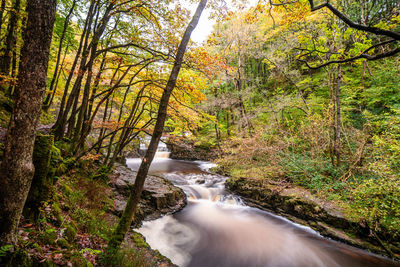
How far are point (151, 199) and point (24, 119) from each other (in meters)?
7.18

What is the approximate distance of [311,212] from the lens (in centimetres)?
775

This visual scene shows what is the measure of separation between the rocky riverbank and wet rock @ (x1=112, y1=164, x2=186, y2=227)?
4245 mm

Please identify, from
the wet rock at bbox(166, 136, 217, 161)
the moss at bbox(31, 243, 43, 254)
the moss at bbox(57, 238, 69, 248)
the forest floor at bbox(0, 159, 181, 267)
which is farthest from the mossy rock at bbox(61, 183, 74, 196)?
the wet rock at bbox(166, 136, 217, 161)

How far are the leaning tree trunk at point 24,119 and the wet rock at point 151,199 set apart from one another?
4939 millimetres

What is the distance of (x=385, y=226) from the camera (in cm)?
584

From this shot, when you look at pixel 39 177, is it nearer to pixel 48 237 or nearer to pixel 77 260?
pixel 48 237

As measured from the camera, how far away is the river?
6082 millimetres

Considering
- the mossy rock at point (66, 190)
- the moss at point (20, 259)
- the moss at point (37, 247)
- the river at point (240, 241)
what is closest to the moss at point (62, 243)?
the moss at point (37, 247)

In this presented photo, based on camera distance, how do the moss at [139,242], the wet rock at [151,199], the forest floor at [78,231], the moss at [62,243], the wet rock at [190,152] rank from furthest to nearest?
the wet rock at [190,152], the wet rock at [151,199], the moss at [139,242], the moss at [62,243], the forest floor at [78,231]

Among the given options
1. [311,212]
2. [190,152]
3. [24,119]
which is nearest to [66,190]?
[24,119]

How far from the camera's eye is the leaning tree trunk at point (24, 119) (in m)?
2.11

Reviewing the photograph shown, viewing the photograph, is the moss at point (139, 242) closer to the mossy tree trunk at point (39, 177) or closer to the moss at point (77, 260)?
the moss at point (77, 260)

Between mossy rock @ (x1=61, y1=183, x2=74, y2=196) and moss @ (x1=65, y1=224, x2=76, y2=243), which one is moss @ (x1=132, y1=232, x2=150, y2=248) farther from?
mossy rock @ (x1=61, y1=183, x2=74, y2=196)

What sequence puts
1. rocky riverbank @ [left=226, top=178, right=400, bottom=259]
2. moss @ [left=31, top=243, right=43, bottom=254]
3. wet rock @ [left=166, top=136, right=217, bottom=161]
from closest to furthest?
moss @ [left=31, top=243, right=43, bottom=254], rocky riverbank @ [left=226, top=178, right=400, bottom=259], wet rock @ [left=166, top=136, right=217, bottom=161]
